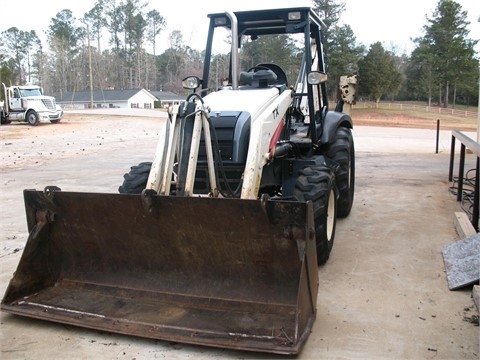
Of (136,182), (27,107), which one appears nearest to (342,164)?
(136,182)

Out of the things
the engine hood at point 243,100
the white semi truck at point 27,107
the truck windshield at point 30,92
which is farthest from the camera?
the truck windshield at point 30,92

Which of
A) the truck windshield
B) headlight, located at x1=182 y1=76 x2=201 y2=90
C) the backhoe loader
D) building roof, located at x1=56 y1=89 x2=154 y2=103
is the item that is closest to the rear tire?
the backhoe loader

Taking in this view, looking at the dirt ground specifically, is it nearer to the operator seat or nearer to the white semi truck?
the operator seat

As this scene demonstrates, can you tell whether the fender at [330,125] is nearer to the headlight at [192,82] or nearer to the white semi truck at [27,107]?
the headlight at [192,82]

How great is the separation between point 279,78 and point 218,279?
275 centimetres

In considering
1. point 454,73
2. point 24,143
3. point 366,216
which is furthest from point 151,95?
point 366,216

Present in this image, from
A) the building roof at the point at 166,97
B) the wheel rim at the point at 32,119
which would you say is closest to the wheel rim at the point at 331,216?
the wheel rim at the point at 32,119

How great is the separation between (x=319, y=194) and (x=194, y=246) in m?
1.27

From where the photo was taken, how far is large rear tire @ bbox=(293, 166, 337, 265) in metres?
4.45

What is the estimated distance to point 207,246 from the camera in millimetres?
3826

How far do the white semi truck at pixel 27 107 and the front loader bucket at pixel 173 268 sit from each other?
28.4 metres

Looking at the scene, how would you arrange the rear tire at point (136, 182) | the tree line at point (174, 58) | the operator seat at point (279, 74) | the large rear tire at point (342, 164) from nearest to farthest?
the rear tire at point (136, 182)
the operator seat at point (279, 74)
the large rear tire at point (342, 164)
the tree line at point (174, 58)

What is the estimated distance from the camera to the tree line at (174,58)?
51.5 meters

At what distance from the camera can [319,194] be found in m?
4.48
